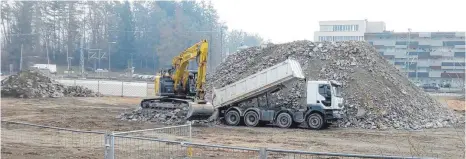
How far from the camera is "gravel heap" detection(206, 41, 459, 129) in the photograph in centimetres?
2478

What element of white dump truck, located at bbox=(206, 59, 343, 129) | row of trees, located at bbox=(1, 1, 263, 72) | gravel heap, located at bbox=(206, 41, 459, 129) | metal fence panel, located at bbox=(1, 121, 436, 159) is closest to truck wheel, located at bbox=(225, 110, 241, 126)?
white dump truck, located at bbox=(206, 59, 343, 129)

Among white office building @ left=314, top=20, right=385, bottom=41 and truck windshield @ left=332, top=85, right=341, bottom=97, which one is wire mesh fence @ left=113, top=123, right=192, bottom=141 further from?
white office building @ left=314, top=20, right=385, bottom=41

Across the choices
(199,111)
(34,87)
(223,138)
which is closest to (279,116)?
(199,111)

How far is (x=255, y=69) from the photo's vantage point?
29906 mm

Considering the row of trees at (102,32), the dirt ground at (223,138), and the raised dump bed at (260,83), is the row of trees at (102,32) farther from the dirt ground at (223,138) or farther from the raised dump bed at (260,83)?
the raised dump bed at (260,83)

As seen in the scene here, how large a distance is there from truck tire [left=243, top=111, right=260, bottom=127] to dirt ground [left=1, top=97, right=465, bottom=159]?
552 mm

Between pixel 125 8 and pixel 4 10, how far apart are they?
18.8 metres

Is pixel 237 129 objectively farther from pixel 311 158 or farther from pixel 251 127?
pixel 311 158

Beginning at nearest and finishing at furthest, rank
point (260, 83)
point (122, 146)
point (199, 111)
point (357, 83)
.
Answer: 1. point (122, 146)
2. point (199, 111)
3. point (260, 83)
4. point (357, 83)

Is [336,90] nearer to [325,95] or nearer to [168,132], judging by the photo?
[325,95]

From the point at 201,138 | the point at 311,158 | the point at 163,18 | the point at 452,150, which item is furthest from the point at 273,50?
the point at 163,18

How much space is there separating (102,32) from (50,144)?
71450mm

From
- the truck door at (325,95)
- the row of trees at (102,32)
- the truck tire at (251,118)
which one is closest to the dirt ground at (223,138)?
the truck tire at (251,118)

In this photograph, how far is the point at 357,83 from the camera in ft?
87.8
